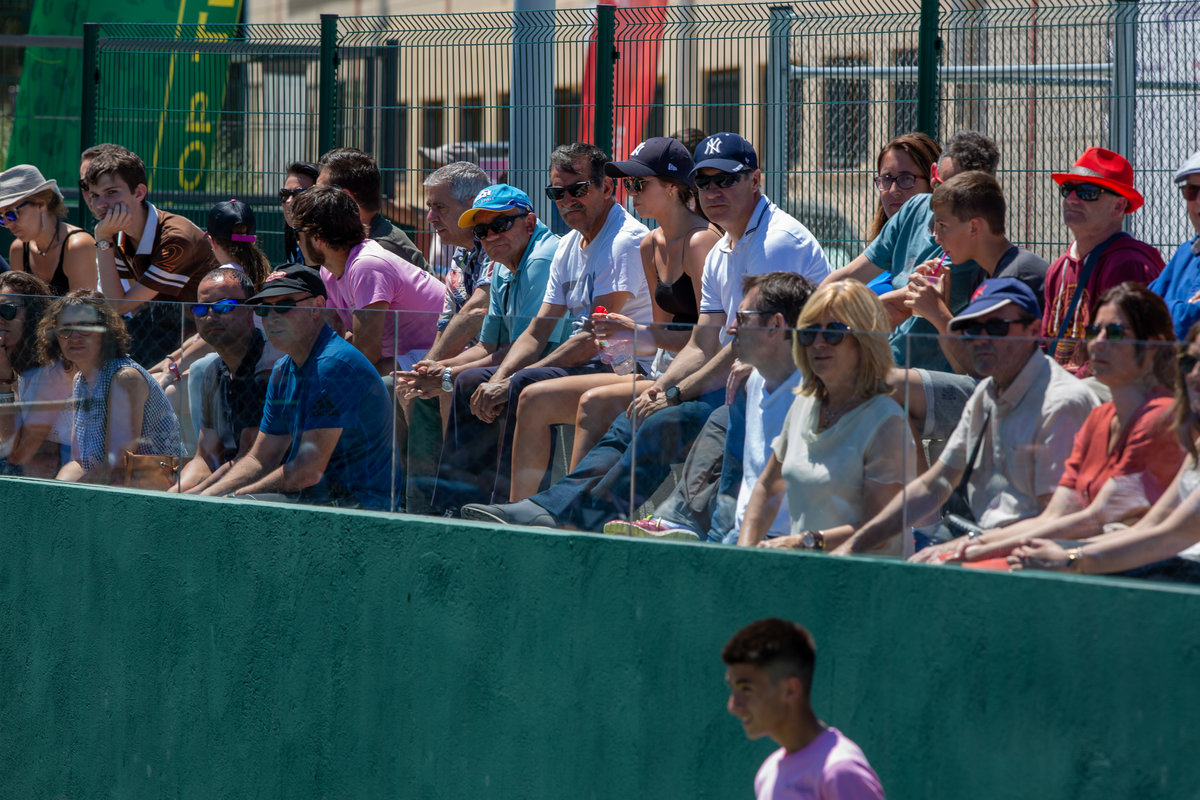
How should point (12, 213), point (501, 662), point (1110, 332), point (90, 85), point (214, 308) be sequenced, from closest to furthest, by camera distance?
point (1110, 332) < point (501, 662) < point (214, 308) < point (12, 213) < point (90, 85)

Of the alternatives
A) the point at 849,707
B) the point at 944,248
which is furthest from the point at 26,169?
the point at 849,707

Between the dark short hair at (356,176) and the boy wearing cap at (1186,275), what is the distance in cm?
392

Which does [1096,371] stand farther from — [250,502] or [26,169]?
[26,169]

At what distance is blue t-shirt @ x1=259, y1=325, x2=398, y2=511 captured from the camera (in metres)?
5.05

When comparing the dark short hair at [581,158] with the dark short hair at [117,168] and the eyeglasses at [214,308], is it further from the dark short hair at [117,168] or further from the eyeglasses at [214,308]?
the dark short hair at [117,168]

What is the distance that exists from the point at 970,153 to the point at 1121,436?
8.62ft

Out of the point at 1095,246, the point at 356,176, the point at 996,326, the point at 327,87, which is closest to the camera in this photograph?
the point at 996,326

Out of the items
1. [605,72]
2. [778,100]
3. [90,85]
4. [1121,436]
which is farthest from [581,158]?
[90,85]

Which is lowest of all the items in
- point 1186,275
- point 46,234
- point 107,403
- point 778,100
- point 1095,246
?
point 107,403

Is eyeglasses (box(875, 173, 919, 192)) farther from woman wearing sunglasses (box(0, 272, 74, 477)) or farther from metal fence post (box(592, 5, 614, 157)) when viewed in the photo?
woman wearing sunglasses (box(0, 272, 74, 477))

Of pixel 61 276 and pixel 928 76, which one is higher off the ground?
pixel 928 76

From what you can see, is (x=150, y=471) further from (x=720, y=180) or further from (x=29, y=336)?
(x=720, y=180)

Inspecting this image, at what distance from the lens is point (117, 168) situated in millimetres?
7801

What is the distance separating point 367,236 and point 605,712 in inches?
131
